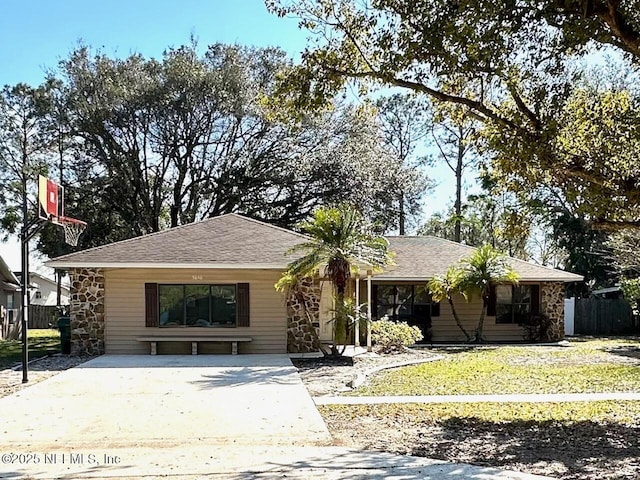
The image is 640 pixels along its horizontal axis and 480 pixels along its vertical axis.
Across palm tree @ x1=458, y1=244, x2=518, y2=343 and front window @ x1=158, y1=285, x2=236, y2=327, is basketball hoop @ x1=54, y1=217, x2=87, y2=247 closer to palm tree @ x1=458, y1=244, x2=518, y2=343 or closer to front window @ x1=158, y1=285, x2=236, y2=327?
front window @ x1=158, y1=285, x2=236, y2=327

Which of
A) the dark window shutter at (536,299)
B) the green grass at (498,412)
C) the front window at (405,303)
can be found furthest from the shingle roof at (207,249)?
the green grass at (498,412)

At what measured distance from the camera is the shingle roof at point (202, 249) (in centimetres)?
1630

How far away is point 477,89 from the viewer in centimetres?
1014

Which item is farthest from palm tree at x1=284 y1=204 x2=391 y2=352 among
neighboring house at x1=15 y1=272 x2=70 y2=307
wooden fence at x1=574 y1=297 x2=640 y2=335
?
neighboring house at x1=15 y1=272 x2=70 y2=307

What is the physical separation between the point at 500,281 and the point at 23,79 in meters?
25.0

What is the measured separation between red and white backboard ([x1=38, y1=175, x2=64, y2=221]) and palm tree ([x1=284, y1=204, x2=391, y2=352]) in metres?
5.24

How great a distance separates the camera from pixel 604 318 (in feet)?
88.3

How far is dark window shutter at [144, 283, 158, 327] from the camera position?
16.7m

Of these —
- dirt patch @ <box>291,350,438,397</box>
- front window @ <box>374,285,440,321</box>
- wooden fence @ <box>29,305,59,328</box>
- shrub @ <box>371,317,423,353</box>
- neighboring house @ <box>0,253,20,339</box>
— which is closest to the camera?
dirt patch @ <box>291,350,438,397</box>

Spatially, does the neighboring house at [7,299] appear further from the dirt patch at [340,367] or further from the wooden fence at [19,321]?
the dirt patch at [340,367]

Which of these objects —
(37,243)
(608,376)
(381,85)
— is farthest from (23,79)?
(608,376)

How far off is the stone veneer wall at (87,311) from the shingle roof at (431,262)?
8.74 meters

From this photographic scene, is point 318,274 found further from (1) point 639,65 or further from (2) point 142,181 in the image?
(2) point 142,181

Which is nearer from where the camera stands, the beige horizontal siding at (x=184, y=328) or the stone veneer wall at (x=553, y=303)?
the beige horizontal siding at (x=184, y=328)
